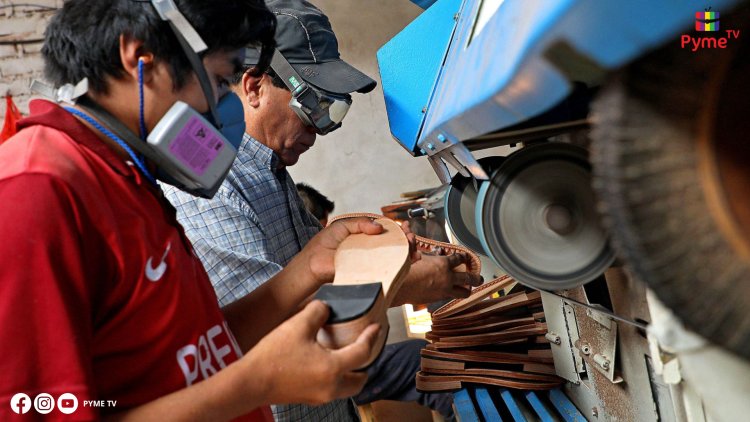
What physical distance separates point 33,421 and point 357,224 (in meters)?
0.78

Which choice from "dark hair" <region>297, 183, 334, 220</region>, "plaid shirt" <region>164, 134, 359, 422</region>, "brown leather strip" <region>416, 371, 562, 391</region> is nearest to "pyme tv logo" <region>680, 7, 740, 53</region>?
"plaid shirt" <region>164, 134, 359, 422</region>

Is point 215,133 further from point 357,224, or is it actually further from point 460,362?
point 460,362

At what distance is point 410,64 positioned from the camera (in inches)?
74.7

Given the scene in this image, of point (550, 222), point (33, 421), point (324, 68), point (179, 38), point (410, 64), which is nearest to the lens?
point (33, 421)

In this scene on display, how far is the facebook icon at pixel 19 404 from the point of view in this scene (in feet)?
2.25

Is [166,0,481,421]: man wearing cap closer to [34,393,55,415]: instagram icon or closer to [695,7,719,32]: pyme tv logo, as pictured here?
[34,393,55,415]: instagram icon

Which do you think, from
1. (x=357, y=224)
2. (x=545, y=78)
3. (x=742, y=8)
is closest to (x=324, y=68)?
(x=357, y=224)

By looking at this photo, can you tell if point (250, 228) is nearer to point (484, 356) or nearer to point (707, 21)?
point (484, 356)

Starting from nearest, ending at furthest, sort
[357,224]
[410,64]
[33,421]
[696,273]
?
1. [696,273]
2. [33,421]
3. [357,224]
4. [410,64]

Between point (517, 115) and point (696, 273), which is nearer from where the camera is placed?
→ point (696, 273)

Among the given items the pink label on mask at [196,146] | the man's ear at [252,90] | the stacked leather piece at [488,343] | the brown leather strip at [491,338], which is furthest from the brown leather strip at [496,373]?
the pink label on mask at [196,146]

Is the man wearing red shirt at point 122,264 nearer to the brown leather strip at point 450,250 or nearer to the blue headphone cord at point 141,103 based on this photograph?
the blue headphone cord at point 141,103

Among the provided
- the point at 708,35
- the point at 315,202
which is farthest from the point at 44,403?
the point at 315,202

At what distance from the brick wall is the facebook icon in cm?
421
